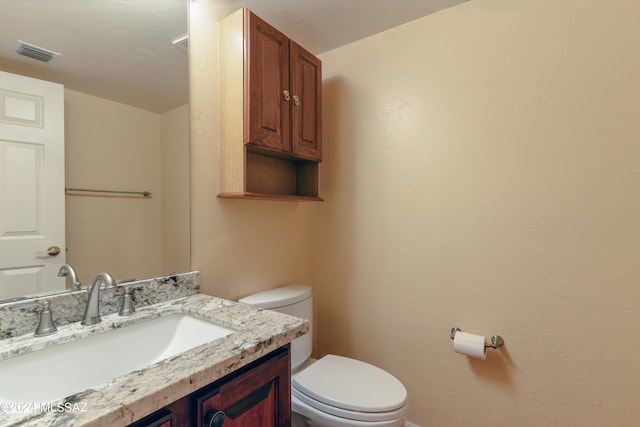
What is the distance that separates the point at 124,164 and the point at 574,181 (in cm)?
173

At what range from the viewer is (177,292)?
1.23 meters

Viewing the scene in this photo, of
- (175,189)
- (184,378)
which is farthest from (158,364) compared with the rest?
(175,189)

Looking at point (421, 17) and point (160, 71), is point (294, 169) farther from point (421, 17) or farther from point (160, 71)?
point (421, 17)

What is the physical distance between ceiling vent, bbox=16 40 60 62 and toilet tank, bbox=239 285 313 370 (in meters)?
1.08

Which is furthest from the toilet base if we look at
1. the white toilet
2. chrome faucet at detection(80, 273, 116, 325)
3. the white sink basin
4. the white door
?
the white door

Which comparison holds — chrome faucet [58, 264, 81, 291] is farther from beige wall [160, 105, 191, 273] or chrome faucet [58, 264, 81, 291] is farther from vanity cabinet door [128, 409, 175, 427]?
vanity cabinet door [128, 409, 175, 427]

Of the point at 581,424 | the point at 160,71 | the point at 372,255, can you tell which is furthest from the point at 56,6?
the point at 581,424

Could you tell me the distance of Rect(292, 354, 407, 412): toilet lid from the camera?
1.17 metres

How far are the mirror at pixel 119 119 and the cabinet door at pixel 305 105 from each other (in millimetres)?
490

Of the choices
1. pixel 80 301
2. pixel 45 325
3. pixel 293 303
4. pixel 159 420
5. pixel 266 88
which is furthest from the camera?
pixel 293 303

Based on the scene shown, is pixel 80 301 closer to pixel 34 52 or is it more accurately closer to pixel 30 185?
pixel 30 185

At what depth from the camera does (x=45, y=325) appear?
0.87m

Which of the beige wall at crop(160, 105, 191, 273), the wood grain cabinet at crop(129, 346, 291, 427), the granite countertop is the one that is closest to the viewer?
the granite countertop

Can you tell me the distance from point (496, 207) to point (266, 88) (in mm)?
1155
